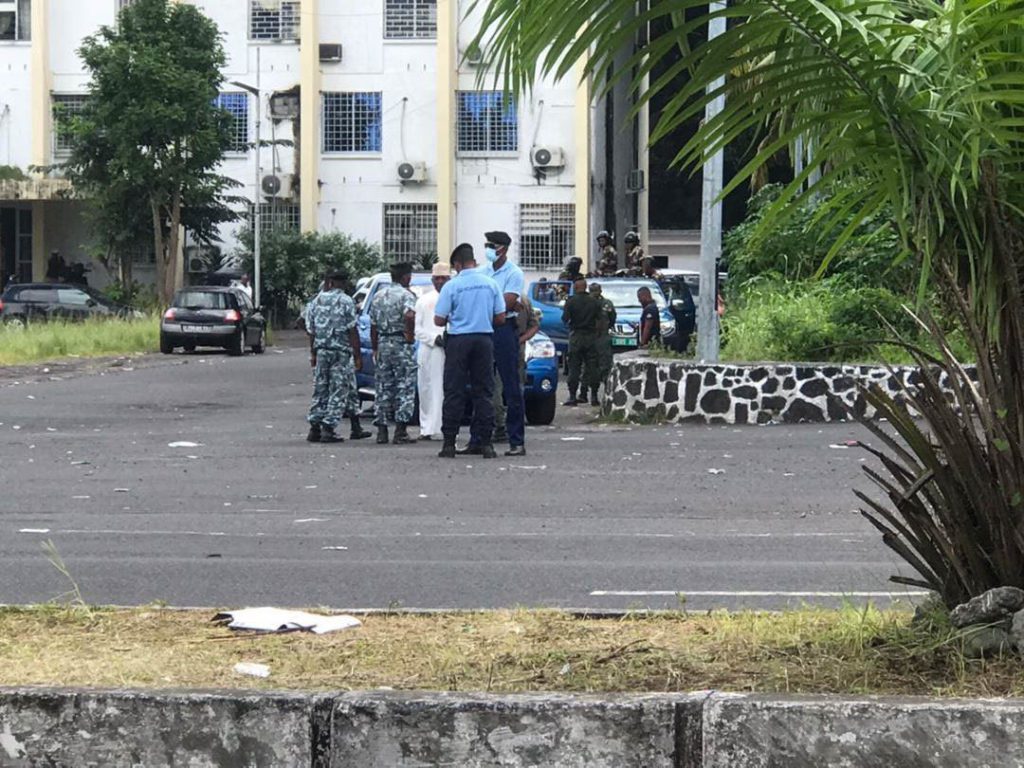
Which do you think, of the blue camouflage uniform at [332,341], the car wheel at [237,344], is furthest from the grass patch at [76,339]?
the blue camouflage uniform at [332,341]

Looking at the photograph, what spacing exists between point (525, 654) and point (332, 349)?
40.1ft

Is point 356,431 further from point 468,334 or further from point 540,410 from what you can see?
point 468,334

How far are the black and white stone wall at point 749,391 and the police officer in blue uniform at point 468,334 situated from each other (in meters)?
4.84

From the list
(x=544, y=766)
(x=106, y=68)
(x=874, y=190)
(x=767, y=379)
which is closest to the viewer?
(x=544, y=766)

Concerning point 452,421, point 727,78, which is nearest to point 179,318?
point 452,421

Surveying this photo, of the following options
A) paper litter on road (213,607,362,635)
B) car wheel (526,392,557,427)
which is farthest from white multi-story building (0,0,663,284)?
paper litter on road (213,607,362,635)

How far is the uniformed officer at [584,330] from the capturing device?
23.4 m

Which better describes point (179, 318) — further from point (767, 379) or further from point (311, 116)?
point (767, 379)

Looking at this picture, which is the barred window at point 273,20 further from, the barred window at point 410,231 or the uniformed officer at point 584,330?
the uniformed officer at point 584,330

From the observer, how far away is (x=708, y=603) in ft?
29.3

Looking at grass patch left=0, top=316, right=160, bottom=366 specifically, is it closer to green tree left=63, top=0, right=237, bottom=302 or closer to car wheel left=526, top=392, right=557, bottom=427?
green tree left=63, top=0, right=237, bottom=302

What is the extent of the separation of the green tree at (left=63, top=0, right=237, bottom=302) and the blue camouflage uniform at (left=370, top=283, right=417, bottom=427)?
102 ft

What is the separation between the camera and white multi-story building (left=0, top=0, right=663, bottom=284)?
5378cm

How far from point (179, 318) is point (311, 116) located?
14.7 metres
